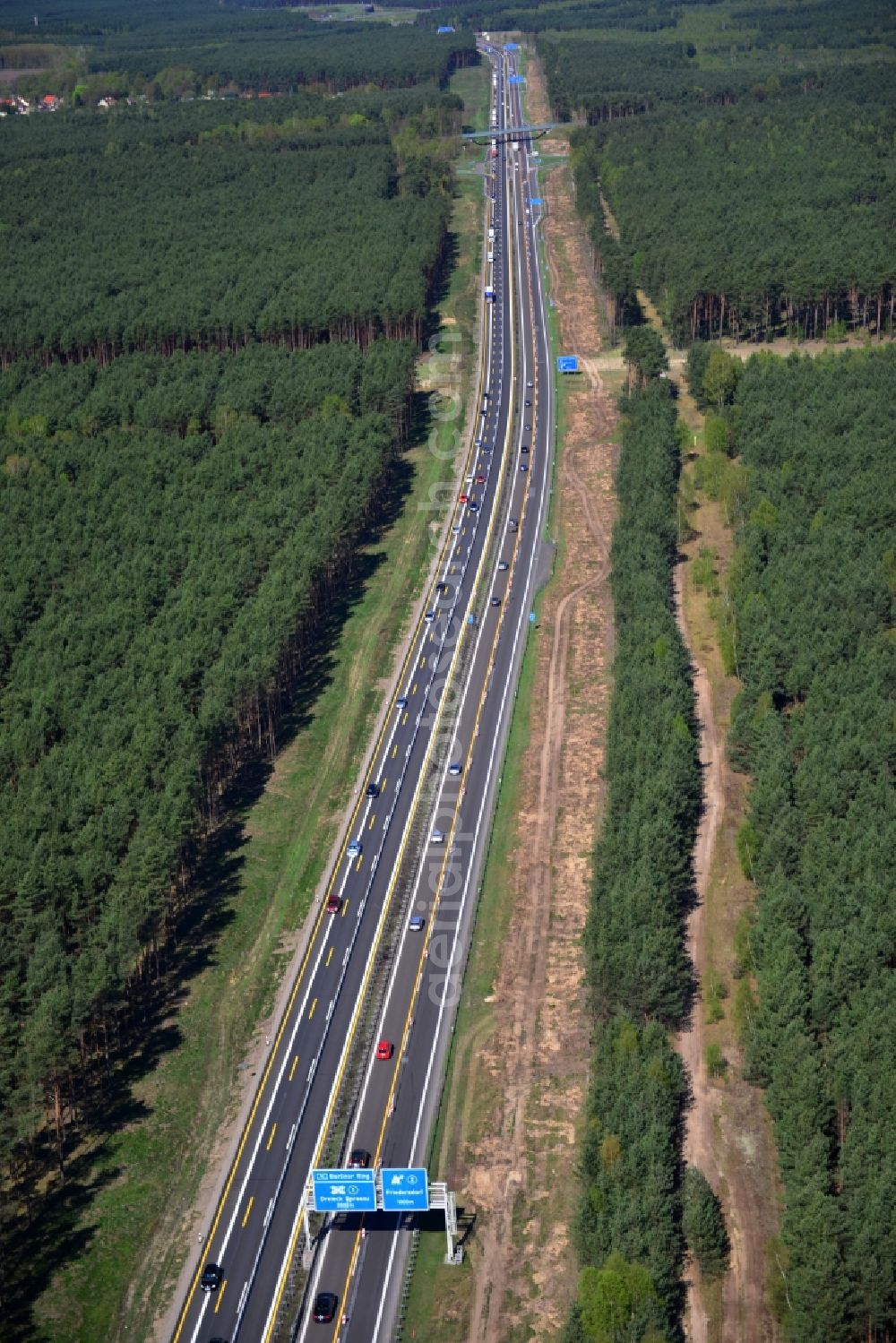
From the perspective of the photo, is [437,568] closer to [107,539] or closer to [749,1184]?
[107,539]

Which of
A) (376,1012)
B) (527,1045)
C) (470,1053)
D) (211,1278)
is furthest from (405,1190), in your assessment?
(376,1012)

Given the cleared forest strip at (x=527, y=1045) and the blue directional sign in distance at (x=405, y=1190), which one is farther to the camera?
the cleared forest strip at (x=527, y=1045)

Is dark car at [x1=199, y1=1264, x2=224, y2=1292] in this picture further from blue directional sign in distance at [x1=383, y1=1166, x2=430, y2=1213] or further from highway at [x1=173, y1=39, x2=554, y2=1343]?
blue directional sign in distance at [x1=383, y1=1166, x2=430, y2=1213]

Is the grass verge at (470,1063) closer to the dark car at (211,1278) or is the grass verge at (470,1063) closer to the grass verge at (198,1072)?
the dark car at (211,1278)

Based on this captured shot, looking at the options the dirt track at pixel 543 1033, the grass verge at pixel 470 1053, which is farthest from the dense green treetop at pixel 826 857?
the grass verge at pixel 470 1053

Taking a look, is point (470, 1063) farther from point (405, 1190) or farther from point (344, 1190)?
point (344, 1190)

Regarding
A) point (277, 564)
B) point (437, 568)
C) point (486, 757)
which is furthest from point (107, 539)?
point (486, 757)
